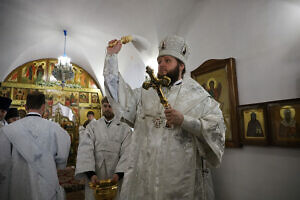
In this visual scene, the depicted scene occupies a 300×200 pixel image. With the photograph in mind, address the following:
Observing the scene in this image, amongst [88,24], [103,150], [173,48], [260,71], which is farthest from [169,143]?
[88,24]

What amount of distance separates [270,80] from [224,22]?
1.38 meters

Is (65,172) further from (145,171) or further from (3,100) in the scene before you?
(145,171)

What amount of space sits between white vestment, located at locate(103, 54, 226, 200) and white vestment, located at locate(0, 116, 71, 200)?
1.26 metres

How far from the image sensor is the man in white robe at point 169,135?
163 centimetres

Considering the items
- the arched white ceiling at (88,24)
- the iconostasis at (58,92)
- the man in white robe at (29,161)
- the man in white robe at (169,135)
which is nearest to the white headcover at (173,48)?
the man in white robe at (169,135)

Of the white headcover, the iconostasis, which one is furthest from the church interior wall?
the iconostasis

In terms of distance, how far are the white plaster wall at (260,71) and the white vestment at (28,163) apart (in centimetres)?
255

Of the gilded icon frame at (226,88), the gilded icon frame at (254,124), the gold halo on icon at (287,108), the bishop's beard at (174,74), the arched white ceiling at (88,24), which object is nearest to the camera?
the bishop's beard at (174,74)

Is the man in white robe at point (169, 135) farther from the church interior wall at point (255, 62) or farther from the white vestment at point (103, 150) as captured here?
the church interior wall at point (255, 62)

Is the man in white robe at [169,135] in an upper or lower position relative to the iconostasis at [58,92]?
lower

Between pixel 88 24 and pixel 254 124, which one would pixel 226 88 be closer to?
pixel 254 124

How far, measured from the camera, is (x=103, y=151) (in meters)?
2.98

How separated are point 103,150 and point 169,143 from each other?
1.56 metres

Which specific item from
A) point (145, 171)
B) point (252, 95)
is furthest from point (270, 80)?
point (145, 171)
